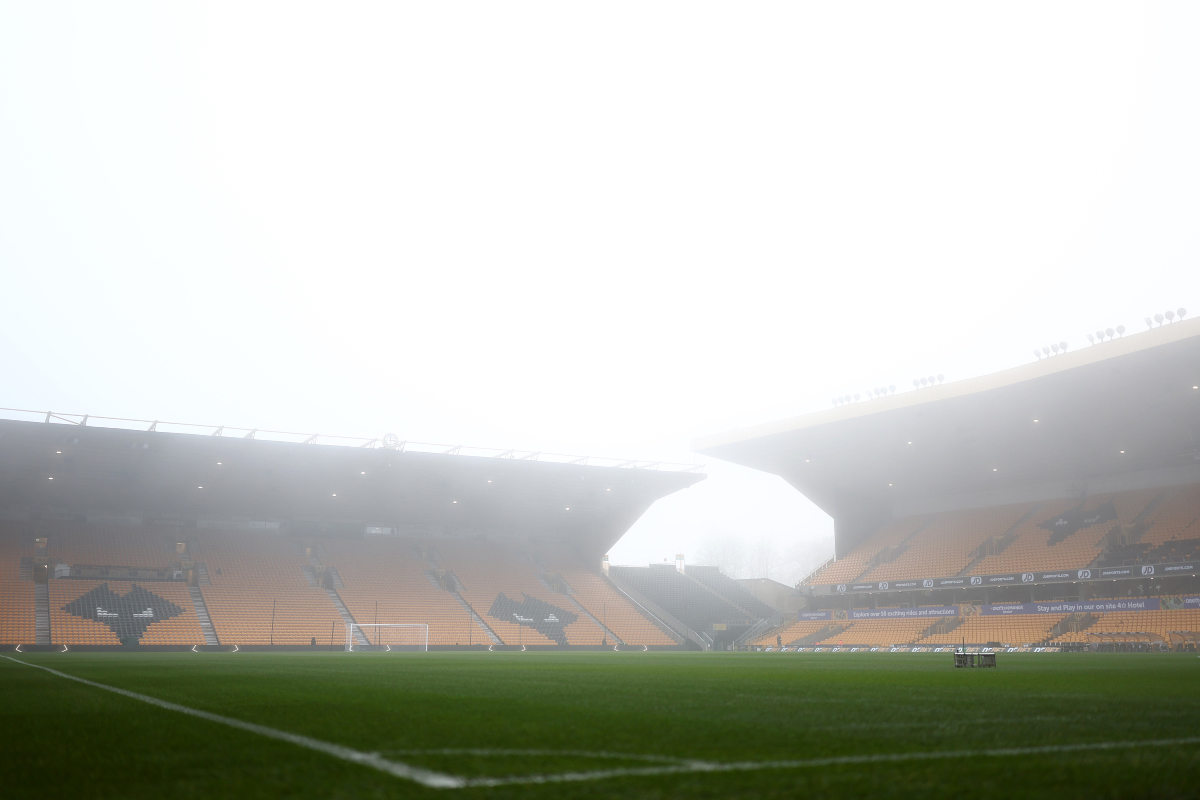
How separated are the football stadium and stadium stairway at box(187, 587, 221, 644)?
0.18m

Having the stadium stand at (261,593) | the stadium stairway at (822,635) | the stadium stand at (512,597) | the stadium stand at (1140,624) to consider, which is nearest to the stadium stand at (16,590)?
the stadium stand at (261,593)

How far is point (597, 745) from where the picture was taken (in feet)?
12.8

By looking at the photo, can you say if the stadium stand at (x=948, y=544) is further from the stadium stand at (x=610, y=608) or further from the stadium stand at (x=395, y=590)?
the stadium stand at (x=395, y=590)

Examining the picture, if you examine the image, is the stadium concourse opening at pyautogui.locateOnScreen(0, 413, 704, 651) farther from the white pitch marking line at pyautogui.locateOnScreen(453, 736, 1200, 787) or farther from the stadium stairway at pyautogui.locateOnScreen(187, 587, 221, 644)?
the white pitch marking line at pyautogui.locateOnScreen(453, 736, 1200, 787)

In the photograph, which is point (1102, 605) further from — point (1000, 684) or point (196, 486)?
point (196, 486)

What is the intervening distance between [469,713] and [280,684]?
435 centimetres

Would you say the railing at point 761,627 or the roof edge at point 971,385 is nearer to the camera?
the roof edge at point 971,385

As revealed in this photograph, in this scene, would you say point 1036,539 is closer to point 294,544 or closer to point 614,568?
point 614,568

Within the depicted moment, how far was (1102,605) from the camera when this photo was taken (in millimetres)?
35000

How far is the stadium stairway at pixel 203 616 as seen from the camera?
120ft

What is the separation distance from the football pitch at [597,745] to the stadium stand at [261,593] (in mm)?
33075

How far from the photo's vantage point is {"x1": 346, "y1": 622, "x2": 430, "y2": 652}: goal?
129 feet

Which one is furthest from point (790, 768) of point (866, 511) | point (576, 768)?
point (866, 511)

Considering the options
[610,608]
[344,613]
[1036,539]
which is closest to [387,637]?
[344,613]
